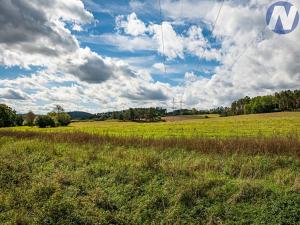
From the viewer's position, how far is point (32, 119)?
97875 millimetres

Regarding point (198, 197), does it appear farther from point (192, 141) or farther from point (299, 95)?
point (299, 95)

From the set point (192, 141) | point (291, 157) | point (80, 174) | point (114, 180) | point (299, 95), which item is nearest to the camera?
point (114, 180)

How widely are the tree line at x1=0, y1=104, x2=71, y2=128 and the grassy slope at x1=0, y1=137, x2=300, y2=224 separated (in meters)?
75.0

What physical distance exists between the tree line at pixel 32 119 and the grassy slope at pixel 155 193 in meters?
75.0

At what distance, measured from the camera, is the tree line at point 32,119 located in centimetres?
8718

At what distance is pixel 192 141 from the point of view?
66.4 feet

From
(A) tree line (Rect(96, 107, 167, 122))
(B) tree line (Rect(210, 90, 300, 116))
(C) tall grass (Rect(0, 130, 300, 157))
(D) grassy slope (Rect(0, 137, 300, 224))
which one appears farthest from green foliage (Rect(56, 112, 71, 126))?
(D) grassy slope (Rect(0, 137, 300, 224))

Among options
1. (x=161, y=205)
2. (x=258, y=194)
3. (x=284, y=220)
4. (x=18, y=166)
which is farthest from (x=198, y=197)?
(x=18, y=166)

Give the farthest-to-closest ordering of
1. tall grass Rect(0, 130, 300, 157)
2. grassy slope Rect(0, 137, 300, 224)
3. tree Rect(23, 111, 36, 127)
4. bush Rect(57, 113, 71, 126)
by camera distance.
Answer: bush Rect(57, 113, 71, 126), tree Rect(23, 111, 36, 127), tall grass Rect(0, 130, 300, 157), grassy slope Rect(0, 137, 300, 224)

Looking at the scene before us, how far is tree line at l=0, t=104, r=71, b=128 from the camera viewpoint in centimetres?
8718

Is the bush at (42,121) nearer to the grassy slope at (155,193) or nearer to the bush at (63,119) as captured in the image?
the bush at (63,119)

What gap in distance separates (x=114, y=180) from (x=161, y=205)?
2.93 metres

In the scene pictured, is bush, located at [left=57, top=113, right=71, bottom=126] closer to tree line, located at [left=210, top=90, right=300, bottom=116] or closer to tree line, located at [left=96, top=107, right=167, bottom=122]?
tree line, located at [left=96, top=107, right=167, bottom=122]

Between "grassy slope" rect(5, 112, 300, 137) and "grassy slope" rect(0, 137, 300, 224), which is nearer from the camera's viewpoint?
"grassy slope" rect(0, 137, 300, 224)
